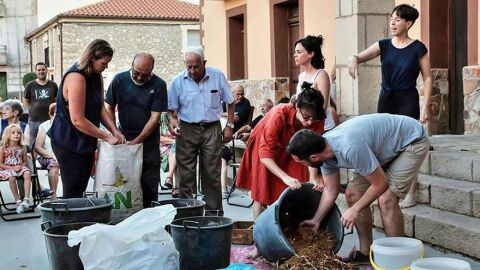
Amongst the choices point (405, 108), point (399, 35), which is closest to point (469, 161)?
point (405, 108)

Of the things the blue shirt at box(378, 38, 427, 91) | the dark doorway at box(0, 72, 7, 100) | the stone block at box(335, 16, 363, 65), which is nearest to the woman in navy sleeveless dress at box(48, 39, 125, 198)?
the blue shirt at box(378, 38, 427, 91)

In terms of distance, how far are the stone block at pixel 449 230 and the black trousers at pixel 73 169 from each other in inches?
109

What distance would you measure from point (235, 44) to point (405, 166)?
420 inches

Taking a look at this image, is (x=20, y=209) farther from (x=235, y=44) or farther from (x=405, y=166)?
(x=235, y=44)

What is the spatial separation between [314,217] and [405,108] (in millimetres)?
1317

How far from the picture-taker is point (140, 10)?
104 feet

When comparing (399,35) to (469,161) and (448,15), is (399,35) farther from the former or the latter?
(448,15)

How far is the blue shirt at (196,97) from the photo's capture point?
660cm

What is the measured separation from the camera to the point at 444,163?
6.27 metres

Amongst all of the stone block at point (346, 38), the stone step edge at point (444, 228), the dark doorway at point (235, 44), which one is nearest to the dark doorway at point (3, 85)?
the dark doorway at point (235, 44)

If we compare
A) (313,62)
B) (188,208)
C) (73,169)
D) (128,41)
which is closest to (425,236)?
(313,62)

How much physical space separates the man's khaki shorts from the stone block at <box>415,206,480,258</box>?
795 mm

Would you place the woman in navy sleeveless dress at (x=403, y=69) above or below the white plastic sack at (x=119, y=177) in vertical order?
above

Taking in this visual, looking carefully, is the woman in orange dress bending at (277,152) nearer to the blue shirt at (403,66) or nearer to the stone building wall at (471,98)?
the blue shirt at (403,66)
